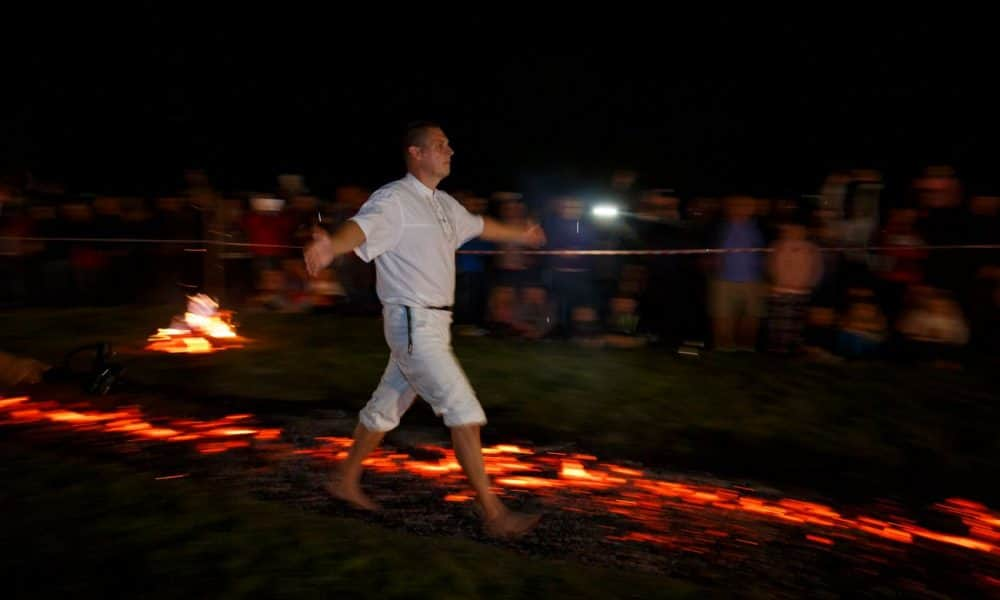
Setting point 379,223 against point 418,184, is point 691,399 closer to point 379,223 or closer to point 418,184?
point 418,184

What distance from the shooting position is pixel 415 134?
5.11 m

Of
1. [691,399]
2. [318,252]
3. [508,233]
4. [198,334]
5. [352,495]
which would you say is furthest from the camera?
[198,334]

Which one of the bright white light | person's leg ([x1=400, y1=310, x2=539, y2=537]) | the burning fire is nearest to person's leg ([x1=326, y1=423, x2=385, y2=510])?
person's leg ([x1=400, y1=310, x2=539, y2=537])

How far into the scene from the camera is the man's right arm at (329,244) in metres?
4.43

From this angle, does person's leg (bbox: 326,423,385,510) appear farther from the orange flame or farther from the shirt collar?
the shirt collar

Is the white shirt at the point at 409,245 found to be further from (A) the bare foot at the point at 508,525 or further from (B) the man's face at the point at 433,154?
(A) the bare foot at the point at 508,525

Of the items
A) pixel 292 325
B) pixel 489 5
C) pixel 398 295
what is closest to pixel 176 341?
pixel 292 325

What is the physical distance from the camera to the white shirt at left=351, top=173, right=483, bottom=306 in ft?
15.8

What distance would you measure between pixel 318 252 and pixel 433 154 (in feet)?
2.94

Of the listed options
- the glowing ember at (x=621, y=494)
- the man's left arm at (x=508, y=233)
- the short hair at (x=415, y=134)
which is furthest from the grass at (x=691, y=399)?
the short hair at (x=415, y=134)

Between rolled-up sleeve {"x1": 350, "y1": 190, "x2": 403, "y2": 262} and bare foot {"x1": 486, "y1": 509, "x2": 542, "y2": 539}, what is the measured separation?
1385 mm

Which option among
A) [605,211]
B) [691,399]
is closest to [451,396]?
[691,399]

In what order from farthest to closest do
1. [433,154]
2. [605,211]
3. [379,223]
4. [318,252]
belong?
[605,211] < [433,154] < [379,223] < [318,252]

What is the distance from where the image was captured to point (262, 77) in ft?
91.4
